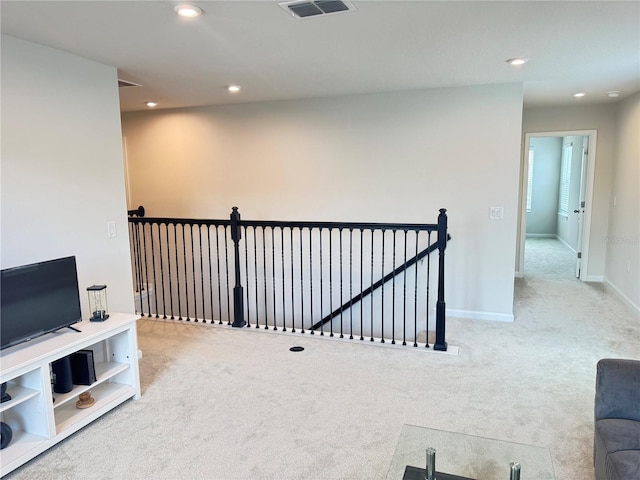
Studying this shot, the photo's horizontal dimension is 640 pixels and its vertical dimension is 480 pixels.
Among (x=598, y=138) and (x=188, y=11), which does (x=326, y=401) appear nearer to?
(x=188, y=11)

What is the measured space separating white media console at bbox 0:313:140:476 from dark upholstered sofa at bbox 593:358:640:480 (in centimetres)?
264

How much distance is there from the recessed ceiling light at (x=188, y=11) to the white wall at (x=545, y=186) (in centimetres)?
961

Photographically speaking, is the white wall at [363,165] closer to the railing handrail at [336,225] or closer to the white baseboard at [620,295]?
the railing handrail at [336,225]

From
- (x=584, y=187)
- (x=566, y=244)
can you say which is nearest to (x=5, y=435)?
(x=584, y=187)

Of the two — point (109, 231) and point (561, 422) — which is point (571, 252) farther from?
point (109, 231)

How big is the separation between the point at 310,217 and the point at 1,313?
331 centimetres

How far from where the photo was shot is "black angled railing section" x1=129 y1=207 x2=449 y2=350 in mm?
4477

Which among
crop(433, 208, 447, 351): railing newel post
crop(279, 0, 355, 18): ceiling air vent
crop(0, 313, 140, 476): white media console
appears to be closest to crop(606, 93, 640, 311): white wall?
crop(433, 208, 447, 351): railing newel post

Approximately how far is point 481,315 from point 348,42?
3.10m

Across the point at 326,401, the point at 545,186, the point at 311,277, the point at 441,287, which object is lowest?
the point at 326,401

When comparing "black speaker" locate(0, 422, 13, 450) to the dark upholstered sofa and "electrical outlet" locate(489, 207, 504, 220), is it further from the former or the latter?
"electrical outlet" locate(489, 207, 504, 220)

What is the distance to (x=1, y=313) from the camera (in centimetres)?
227

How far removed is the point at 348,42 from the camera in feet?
9.36

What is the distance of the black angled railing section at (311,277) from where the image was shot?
14.7ft
